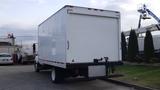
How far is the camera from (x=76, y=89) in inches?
576

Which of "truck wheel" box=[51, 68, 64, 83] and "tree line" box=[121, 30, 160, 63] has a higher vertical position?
"tree line" box=[121, 30, 160, 63]

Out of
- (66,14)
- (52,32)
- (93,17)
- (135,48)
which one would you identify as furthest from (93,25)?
(135,48)

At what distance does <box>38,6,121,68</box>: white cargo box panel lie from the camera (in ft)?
48.4

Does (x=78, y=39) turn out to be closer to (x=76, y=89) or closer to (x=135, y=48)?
(x=76, y=89)

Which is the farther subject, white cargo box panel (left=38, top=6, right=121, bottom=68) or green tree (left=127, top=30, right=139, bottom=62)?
green tree (left=127, top=30, right=139, bottom=62)

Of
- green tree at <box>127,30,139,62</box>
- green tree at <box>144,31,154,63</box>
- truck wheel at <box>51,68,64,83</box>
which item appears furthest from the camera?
green tree at <box>127,30,139,62</box>

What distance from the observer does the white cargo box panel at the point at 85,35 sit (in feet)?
48.4

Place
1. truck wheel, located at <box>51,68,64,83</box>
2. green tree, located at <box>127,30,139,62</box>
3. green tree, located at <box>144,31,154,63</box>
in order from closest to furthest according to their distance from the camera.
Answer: truck wheel, located at <box>51,68,64,83</box>, green tree, located at <box>144,31,154,63</box>, green tree, located at <box>127,30,139,62</box>

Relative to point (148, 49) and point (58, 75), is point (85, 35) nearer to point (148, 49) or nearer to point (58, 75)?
point (58, 75)

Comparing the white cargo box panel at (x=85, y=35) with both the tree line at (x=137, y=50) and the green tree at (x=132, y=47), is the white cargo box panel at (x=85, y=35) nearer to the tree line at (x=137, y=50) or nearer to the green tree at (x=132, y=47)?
the tree line at (x=137, y=50)

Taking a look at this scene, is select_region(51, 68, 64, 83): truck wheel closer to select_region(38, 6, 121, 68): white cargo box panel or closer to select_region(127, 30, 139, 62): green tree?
select_region(38, 6, 121, 68): white cargo box panel

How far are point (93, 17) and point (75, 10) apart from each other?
1.05m

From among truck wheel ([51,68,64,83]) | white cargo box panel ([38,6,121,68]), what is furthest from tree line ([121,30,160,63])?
truck wheel ([51,68,64,83])

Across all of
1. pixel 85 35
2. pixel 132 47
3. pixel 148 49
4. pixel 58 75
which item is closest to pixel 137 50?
pixel 132 47
